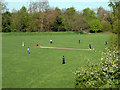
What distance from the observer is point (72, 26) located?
9606 cm

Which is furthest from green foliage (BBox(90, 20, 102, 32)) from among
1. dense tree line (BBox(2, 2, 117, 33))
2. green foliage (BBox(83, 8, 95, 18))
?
green foliage (BBox(83, 8, 95, 18))

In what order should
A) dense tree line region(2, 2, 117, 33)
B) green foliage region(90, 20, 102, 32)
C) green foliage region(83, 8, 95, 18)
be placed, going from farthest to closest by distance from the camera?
green foliage region(83, 8, 95, 18)
green foliage region(90, 20, 102, 32)
dense tree line region(2, 2, 117, 33)

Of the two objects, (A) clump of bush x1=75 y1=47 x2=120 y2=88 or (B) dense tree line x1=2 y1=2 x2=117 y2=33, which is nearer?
(A) clump of bush x1=75 y1=47 x2=120 y2=88

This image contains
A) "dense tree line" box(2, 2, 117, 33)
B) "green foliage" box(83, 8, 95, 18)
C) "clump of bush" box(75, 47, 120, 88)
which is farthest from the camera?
"green foliage" box(83, 8, 95, 18)

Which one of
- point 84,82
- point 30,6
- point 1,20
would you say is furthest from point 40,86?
point 30,6

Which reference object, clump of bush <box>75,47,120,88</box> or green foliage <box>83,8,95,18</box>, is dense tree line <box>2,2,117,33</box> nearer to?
green foliage <box>83,8,95,18</box>

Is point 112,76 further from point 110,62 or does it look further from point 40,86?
point 40,86

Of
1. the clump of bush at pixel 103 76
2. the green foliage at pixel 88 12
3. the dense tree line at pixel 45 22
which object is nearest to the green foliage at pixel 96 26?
the dense tree line at pixel 45 22

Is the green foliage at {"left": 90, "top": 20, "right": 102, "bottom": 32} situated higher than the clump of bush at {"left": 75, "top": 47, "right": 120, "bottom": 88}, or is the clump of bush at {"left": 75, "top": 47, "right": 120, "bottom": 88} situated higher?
the green foliage at {"left": 90, "top": 20, "right": 102, "bottom": 32}

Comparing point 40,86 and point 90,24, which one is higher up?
point 90,24

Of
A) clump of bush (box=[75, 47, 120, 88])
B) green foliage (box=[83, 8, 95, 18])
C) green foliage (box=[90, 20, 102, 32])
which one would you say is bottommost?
clump of bush (box=[75, 47, 120, 88])

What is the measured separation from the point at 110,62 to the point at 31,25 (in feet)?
258

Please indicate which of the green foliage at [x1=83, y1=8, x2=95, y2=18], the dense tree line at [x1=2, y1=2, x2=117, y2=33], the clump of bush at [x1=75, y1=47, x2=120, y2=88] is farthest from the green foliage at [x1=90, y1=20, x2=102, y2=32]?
the clump of bush at [x1=75, y1=47, x2=120, y2=88]

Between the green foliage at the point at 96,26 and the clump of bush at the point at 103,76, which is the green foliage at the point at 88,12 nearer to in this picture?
the green foliage at the point at 96,26
